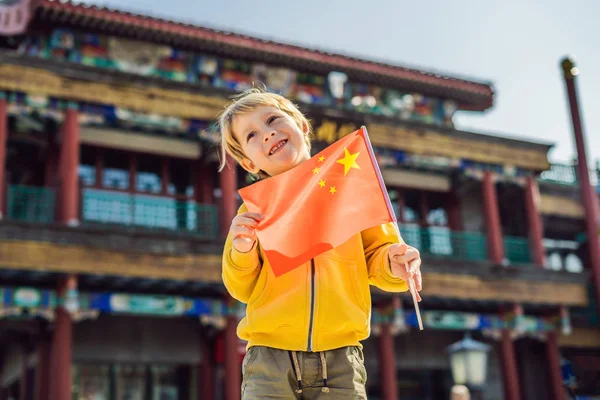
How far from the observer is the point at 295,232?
9.75ft

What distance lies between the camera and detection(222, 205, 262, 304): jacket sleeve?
2.98 metres

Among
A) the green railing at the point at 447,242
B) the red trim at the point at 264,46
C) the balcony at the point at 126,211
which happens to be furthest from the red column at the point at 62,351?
the green railing at the point at 447,242

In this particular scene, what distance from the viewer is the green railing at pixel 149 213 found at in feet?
47.4

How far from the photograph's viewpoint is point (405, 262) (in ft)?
9.42

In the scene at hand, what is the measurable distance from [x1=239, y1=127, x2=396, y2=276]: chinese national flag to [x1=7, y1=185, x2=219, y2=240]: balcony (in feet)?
36.9

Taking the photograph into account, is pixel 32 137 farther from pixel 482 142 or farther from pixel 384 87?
pixel 482 142

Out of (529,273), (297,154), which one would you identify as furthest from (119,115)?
(297,154)

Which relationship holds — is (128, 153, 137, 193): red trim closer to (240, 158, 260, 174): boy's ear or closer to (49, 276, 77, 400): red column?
(49, 276, 77, 400): red column

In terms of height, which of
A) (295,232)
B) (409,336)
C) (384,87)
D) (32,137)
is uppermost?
(384,87)

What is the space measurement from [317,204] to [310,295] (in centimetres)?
36

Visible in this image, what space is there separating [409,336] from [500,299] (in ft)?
8.74

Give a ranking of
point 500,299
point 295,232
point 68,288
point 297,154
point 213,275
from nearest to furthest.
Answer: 1. point 295,232
2. point 297,154
3. point 68,288
4. point 213,275
5. point 500,299

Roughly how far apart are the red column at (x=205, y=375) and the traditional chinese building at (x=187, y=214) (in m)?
0.03

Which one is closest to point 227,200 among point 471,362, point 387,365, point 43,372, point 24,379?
point 43,372
